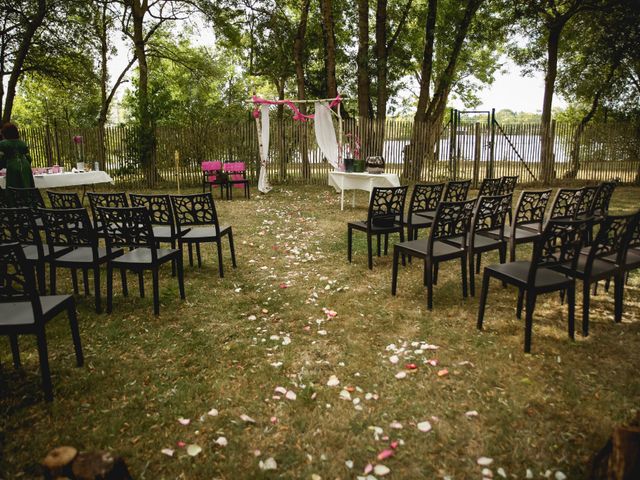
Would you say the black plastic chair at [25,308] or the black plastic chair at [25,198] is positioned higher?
the black plastic chair at [25,198]

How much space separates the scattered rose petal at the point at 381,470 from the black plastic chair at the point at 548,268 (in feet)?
6.20

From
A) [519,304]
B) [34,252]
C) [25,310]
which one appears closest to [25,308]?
[25,310]

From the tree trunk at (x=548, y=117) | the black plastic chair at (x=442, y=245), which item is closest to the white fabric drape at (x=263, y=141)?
the black plastic chair at (x=442, y=245)

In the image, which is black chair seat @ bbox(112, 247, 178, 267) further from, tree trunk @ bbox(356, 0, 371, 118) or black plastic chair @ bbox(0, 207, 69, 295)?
tree trunk @ bbox(356, 0, 371, 118)

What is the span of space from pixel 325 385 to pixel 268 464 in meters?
0.91

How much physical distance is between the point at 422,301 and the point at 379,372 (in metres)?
1.67

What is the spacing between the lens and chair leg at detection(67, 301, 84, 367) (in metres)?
3.47

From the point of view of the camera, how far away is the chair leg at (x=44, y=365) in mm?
3016

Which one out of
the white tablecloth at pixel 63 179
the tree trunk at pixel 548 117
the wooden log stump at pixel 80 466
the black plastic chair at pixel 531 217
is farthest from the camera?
the tree trunk at pixel 548 117

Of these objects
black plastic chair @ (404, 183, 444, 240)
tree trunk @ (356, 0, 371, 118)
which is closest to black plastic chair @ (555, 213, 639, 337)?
black plastic chair @ (404, 183, 444, 240)

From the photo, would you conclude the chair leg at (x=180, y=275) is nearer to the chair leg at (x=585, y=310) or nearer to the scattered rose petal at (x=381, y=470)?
the scattered rose petal at (x=381, y=470)

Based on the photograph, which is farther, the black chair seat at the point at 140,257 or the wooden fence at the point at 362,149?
the wooden fence at the point at 362,149

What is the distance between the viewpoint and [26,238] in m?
4.87

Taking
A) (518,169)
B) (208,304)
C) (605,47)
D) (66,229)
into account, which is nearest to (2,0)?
(66,229)
